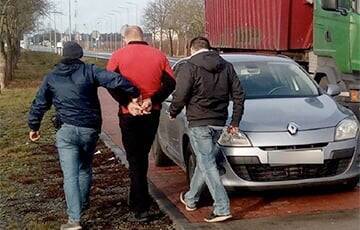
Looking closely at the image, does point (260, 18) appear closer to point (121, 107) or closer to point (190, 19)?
point (121, 107)

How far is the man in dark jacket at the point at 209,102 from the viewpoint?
6086 mm

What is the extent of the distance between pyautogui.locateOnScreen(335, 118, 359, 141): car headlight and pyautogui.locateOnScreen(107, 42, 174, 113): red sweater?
182 centimetres

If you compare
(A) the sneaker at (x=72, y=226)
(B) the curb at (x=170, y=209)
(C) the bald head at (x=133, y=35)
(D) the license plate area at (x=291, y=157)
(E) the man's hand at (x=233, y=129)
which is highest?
(C) the bald head at (x=133, y=35)

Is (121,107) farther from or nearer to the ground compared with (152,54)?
nearer to the ground

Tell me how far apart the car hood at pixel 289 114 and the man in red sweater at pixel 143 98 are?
942mm

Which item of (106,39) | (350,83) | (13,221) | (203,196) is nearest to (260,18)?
(350,83)

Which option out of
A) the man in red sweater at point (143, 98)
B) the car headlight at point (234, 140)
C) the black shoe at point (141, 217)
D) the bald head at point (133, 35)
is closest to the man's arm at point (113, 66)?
the man in red sweater at point (143, 98)

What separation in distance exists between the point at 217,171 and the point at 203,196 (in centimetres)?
99

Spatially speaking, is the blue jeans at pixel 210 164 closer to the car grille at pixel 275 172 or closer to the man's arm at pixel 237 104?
the man's arm at pixel 237 104

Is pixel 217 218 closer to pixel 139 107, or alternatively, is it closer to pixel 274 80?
pixel 139 107

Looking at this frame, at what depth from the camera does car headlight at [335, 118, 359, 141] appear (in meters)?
6.74

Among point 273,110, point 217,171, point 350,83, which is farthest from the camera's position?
point 350,83

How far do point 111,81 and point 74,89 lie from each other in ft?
1.04

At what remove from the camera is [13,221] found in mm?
6438
